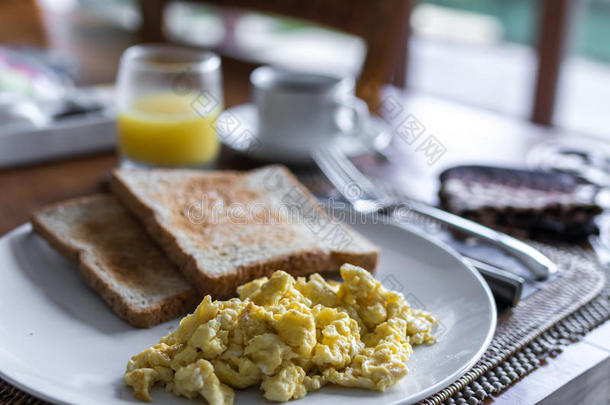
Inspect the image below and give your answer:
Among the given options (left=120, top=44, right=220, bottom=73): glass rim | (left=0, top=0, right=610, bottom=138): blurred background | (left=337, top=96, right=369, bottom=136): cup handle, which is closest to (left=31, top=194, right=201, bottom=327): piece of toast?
(left=120, top=44, right=220, bottom=73): glass rim

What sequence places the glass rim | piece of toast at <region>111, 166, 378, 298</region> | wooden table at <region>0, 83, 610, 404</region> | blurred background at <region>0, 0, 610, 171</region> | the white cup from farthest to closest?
blurred background at <region>0, 0, 610, 171</region> < the white cup < the glass rim < piece of toast at <region>111, 166, 378, 298</region> < wooden table at <region>0, 83, 610, 404</region>

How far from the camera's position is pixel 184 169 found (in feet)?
4.84

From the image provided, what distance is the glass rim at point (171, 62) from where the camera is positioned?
4.67 feet

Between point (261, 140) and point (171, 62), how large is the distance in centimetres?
27

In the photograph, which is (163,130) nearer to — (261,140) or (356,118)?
(261,140)

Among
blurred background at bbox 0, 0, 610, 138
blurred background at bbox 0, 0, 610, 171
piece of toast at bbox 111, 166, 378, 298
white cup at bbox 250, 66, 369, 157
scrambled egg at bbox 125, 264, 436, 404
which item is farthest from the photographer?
blurred background at bbox 0, 0, 610, 138

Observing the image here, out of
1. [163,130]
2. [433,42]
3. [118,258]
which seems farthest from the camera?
[433,42]

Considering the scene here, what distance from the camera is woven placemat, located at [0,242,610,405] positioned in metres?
0.83

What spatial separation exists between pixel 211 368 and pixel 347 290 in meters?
0.23

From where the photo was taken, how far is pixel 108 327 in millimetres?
923

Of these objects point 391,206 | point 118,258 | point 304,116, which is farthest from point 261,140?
point 118,258

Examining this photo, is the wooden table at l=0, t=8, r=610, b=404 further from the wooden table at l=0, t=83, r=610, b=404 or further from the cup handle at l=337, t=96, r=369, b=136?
the cup handle at l=337, t=96, r=369, b=136

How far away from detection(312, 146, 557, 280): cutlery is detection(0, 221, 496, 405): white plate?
9 cm

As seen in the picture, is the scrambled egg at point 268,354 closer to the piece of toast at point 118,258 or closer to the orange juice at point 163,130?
the piece of toast at point 118,258
